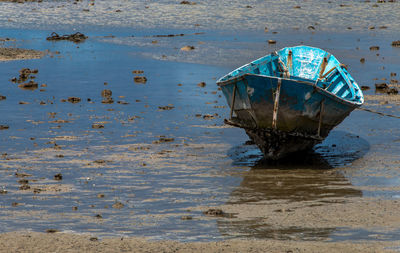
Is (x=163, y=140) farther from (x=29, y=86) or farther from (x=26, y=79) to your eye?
(x=26, y=79)

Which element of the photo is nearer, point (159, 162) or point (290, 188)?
point (290, 188)

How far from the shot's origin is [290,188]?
11406mm

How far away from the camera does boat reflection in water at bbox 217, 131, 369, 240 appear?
938cm

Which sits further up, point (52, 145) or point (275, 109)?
point (275, 109)

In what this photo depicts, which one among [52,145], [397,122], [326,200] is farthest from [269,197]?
[397,122]

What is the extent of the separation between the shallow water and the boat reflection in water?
20 mm

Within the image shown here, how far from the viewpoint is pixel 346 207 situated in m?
→ 10.4

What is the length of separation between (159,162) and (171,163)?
0.74ft

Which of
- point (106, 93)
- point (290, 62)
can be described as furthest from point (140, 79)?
point (290, 62)

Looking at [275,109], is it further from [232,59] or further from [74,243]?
[232,59]

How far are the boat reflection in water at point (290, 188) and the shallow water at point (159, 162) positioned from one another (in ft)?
0.07

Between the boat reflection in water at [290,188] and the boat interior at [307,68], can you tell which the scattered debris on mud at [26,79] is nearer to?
the boat interior at [307,68]

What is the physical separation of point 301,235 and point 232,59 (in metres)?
16.1

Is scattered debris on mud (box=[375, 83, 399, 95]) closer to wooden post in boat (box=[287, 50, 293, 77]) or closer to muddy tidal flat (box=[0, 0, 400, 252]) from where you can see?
muddy tidal flat (box=[0, 0, 400, 252])
